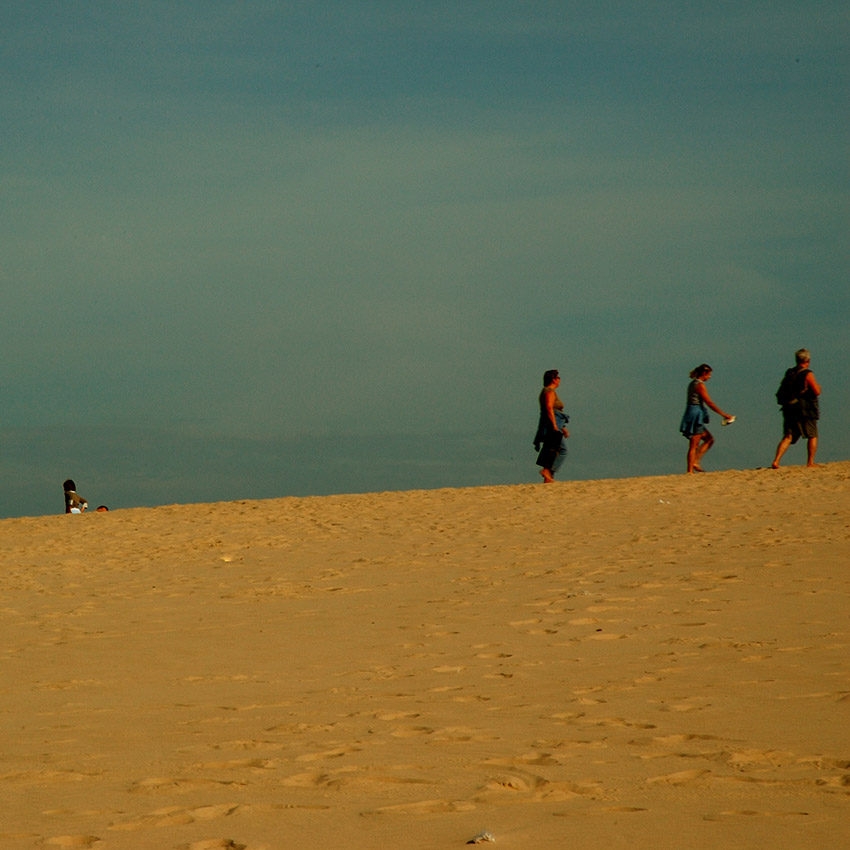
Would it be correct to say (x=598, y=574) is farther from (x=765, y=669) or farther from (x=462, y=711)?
(x=462, y=711)

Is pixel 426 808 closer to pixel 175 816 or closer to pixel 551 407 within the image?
pixel 175 816

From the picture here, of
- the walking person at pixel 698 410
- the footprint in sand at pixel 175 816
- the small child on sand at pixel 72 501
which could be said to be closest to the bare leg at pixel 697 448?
the walking person at pixel 698 410

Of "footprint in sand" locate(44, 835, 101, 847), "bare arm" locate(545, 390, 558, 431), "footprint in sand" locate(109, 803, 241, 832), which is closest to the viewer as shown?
"footprint in sand" locate(44, 835, 101, 847)

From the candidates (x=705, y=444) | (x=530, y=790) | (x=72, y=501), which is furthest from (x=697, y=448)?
(x=530, y=790)

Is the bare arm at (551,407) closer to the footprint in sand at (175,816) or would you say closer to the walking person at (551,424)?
the walking person at (551,424)

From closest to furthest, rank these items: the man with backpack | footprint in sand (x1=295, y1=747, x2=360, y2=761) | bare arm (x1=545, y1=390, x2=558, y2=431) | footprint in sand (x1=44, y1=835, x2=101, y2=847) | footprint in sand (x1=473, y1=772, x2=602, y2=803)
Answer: footprint in sand (x1=44, y1=835, x2=101, y2=847), footprint in sand (x1=473, y1=772, x2=602, y2=803), footprint in sand (x1=295, y1=747, x2=360, y2=761), the man with backpack, bare arm (x1=545, y1=390, x2=558, y2=431)

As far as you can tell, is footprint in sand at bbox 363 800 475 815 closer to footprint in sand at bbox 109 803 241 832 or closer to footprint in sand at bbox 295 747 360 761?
footprint in sand at bbox 109 803 241 832

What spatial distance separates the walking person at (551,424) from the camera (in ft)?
58.5

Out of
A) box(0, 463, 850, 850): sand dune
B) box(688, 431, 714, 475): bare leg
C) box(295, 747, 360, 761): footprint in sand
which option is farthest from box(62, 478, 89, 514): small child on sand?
box(295, 747, 360, 761): footprint in sand

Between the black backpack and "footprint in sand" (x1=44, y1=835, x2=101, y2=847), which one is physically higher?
the black backpack

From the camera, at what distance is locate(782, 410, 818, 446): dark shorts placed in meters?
17.0

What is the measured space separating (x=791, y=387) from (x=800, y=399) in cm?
23

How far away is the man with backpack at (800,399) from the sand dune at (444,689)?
2382 mm

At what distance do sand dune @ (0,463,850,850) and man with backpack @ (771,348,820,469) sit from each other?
2382 mm
